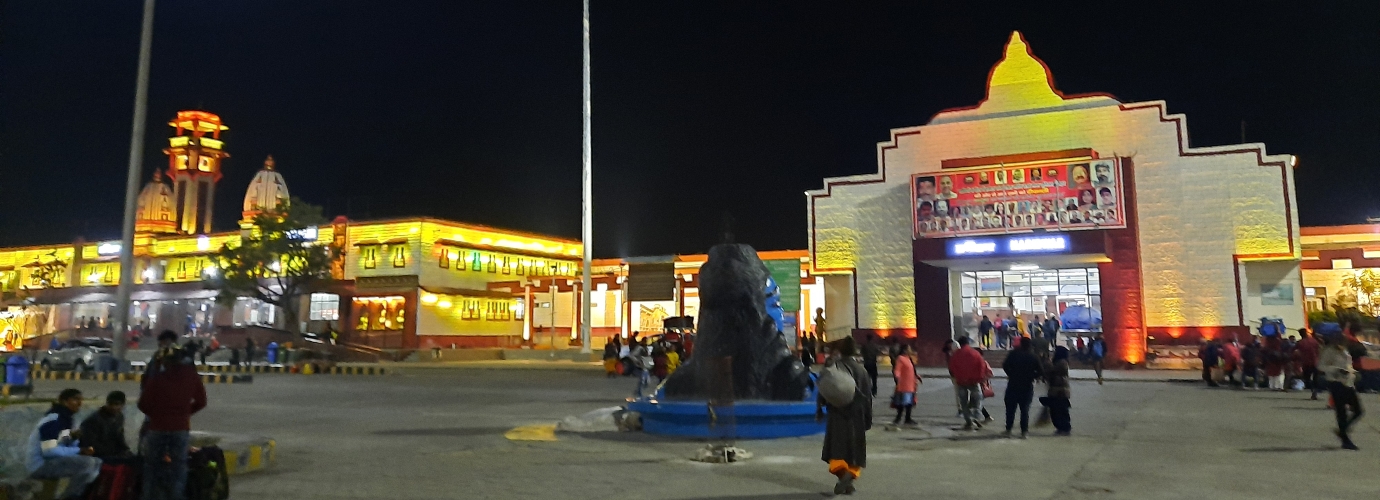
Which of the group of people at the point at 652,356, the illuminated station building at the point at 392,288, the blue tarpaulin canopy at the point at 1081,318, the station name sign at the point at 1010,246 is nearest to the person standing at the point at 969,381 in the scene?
the group of people at the point at 652,356

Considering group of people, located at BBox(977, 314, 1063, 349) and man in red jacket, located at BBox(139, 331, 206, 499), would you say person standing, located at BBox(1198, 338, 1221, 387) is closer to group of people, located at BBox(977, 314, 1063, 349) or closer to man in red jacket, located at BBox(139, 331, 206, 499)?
group of people, located at BBox(977, 314, 1063, 349)

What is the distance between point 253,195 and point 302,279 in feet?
68.9

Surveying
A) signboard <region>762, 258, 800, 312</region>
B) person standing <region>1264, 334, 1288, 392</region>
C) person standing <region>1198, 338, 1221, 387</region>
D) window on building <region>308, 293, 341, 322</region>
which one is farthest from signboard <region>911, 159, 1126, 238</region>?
window on building <region>308, 293, 341, 322</region>

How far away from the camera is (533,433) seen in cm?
1197

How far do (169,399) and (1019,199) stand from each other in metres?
28.8

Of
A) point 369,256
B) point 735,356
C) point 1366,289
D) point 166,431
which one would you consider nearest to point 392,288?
point 369,256

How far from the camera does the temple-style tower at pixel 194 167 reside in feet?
213

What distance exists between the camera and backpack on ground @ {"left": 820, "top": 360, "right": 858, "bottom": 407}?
7.44 m

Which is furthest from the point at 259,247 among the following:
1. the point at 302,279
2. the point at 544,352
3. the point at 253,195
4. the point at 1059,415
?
the point at 1059,415

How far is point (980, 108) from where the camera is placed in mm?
33938

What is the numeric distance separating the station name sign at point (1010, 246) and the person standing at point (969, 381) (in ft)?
60.5

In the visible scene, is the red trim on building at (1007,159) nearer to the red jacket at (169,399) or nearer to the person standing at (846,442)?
the person standing at (846,442)

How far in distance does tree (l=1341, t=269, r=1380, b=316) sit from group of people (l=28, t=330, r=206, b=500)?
38.4 m

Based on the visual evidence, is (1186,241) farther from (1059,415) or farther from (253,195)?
(253,195)
